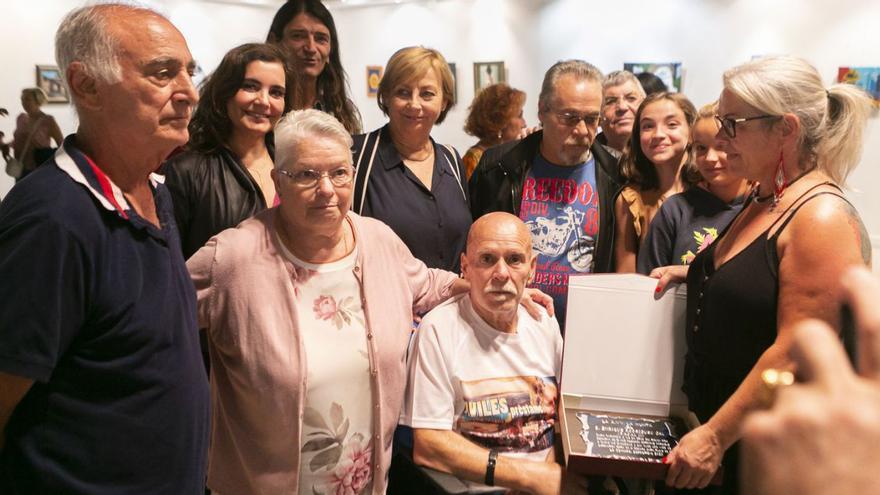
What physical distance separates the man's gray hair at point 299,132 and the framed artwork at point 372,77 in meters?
5.62

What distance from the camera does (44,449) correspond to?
1.24 metres

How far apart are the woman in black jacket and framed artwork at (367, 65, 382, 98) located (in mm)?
5068

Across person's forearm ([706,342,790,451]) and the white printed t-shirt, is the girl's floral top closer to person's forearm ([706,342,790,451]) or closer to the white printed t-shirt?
the white printed t-shirt

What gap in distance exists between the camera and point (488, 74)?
6.79m

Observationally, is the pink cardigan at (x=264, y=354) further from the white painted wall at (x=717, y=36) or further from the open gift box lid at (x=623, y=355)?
→ the white painted wall at (x=717, y=36)

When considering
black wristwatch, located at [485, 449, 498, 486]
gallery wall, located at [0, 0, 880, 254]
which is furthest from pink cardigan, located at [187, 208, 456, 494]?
gallery wall, located at [0, 0, 880, 254]

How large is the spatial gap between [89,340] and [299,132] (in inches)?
33.9

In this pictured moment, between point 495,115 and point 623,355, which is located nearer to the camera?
point 623,355

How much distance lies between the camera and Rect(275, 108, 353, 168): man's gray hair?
73.5 inches

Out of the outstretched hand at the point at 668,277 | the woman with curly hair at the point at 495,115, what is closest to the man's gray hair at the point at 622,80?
the woman with curly hair at the point at 495,115

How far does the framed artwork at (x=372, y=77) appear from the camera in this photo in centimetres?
736

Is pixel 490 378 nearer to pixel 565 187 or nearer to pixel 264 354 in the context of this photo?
pixel 264 354

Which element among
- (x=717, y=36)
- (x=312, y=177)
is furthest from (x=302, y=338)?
(x=717, y=36)

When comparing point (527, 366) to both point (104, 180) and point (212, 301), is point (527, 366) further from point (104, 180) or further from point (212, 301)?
point (104, 180)
